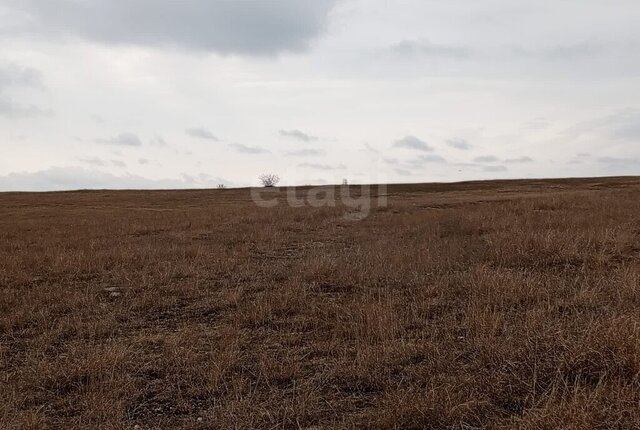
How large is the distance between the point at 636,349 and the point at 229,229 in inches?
710

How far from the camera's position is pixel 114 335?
6793mm

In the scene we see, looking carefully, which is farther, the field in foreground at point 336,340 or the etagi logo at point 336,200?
the etagi logo at point 336,200

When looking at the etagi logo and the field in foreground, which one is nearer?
the field in foreground

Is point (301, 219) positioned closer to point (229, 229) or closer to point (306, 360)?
point (229, 229)

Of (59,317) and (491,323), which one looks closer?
(491,323)

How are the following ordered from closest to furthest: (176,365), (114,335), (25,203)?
(176,365), (114,335), (25,203)

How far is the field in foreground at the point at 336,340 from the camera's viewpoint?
13.8ft

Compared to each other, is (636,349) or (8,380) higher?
(636,349)

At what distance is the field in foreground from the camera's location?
13.8ft

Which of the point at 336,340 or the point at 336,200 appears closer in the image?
the point at 336,340

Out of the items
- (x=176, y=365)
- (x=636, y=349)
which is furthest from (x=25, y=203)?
(x=636, y=349)

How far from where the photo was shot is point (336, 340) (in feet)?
19.8

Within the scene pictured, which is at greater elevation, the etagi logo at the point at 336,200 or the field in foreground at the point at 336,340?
the etagi logo at the point at 336,200

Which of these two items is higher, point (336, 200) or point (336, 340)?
point (336, 200)
